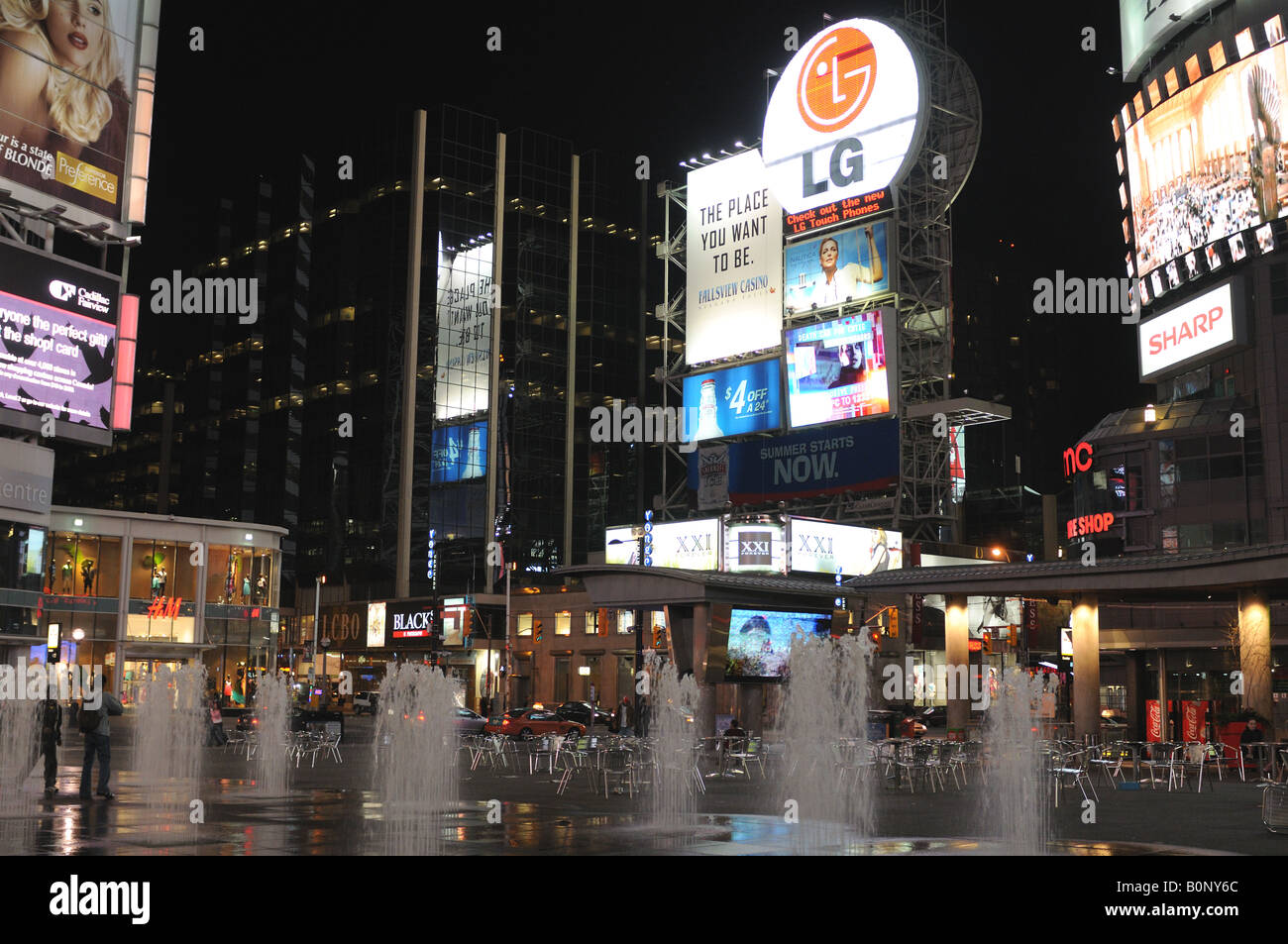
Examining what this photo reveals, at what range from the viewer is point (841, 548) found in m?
56.6

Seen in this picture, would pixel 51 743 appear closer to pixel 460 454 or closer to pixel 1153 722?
pixel 1153 722

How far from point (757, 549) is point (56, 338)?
28021 mm

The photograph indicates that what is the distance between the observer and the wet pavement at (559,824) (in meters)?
14.6

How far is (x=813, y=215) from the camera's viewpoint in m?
56.7

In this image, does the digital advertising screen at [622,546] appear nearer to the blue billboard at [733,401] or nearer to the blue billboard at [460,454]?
the blue billboard at [733,401]

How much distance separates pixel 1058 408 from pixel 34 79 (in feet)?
345

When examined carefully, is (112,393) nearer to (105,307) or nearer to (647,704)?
(105,307)

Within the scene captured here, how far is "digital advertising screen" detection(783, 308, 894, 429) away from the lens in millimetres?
53844

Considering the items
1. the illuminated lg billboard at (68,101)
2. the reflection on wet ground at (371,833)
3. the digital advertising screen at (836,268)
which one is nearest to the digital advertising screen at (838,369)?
the digital advertising screen at (836,268)

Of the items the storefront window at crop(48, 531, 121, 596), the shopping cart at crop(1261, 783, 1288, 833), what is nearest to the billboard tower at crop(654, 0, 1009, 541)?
the storefront window at crop(48, 531, 121, 596)
